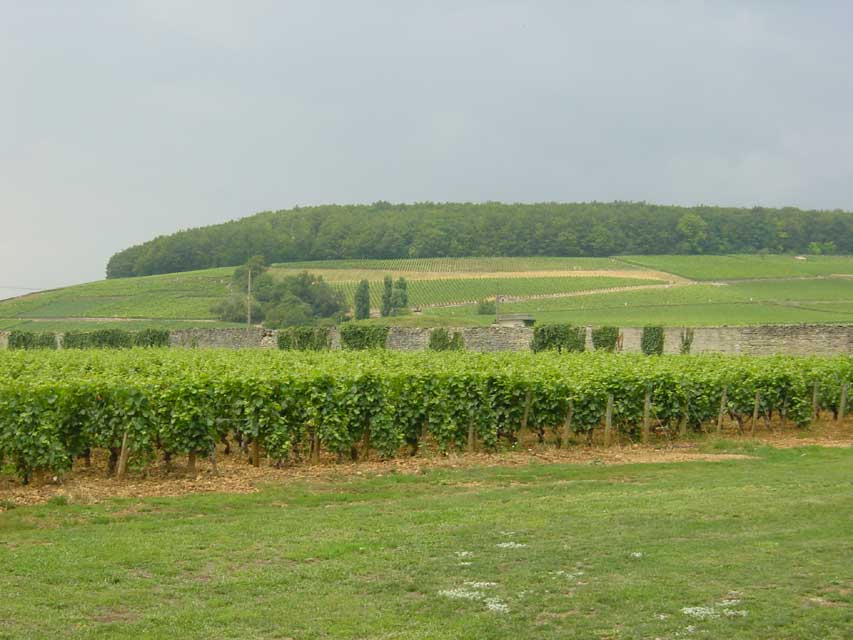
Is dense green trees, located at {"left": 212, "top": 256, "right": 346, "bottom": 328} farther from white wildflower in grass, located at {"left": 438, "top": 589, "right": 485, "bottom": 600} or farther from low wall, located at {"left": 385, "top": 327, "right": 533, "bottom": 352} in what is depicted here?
white wildflower in grass, located at {"left": 438, "top": 589, "right": 485, "bottom": 600}

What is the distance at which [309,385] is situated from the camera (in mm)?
18031

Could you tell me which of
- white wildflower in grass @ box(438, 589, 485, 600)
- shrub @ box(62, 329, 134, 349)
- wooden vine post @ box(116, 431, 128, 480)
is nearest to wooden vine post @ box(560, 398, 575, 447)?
wooden vine post @ box(116, 431, 128, 480)

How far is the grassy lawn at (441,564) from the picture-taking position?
26.0ft

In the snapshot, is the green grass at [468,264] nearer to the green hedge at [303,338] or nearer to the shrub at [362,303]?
the shrub at [362,303]

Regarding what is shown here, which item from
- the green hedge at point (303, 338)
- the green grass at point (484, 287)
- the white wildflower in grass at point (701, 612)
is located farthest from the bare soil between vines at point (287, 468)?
the green grass at point (484, 287)

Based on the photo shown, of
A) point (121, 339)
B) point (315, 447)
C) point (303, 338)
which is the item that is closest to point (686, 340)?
point (303, 338)

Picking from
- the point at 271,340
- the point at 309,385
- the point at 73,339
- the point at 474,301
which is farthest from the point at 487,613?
the point at 474,301

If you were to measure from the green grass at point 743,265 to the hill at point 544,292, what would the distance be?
11 centimetres

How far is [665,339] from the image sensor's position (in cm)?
5378

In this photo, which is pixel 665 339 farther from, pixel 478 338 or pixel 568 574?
pixel 568 574

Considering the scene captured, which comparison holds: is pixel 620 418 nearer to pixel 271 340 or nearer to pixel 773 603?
pixel 773 603

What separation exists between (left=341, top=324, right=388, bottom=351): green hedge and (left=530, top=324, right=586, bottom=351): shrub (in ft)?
27.3

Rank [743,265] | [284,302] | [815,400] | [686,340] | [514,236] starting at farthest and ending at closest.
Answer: [514,236], [743,265], [284,302], [686,340], [815,400]

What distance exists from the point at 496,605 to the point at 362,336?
159 feet
